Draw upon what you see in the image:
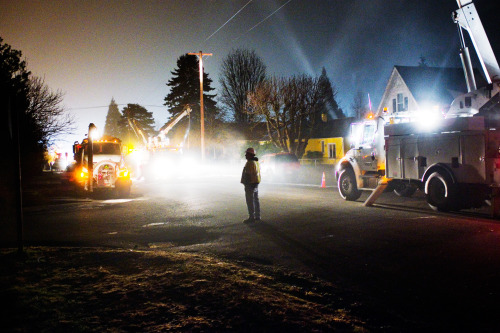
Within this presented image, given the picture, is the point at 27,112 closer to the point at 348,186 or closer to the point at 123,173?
the point at 123,173

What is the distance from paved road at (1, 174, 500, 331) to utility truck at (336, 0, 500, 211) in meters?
0.64

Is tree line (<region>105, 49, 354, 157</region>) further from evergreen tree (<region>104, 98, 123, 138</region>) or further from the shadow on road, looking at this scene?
evergreen tree (<region>104, 98, 123, 138</region>)

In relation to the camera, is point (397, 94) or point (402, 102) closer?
point (402, 102)

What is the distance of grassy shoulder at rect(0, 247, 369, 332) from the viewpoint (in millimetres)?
4113

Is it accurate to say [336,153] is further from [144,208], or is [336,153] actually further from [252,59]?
[144,208]

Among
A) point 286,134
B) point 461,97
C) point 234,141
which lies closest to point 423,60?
point 234,141

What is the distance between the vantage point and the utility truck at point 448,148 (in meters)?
10.3

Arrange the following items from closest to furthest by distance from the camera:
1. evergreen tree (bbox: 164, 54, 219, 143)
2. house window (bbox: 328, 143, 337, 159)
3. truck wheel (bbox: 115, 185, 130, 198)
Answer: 1. truck wheel (bbox: 115, 185, 130, 198)
2. house window (bbox: 328, 143, 337, 159)
3. evergreen tree (bbox: 164, 54, 219, 143)

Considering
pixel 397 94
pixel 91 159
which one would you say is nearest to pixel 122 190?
pixel 91 159

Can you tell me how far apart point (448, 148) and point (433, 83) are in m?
28.5

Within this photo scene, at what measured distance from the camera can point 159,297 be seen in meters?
4.86

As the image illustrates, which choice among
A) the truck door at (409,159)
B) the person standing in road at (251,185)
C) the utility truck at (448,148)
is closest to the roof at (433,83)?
the utility truck at (448,148)

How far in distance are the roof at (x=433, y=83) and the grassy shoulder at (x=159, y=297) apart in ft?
111

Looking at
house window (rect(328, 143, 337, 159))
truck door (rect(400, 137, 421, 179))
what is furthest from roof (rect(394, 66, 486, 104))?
truck door (rect(400, 137, 421, 179))
